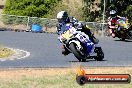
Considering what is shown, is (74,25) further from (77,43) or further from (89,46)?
(89,46)

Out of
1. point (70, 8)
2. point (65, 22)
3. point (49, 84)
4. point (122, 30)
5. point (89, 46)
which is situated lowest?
point (70, 8)

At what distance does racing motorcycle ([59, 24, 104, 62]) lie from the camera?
1559cm

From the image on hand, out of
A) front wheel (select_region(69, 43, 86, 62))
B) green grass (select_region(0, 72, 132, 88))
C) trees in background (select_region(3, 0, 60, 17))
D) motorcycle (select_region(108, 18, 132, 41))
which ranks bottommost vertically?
trees in background (select_region(3, 0, 60, 17))

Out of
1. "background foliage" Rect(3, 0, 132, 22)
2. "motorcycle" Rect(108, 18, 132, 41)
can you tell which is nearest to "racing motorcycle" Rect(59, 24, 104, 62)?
"motorcycle" Rect(108, 18, 132, 41)

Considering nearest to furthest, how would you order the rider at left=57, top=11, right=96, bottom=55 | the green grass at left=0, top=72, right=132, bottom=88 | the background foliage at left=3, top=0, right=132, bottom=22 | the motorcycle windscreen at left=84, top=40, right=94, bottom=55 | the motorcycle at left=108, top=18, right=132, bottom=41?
1. the green grass at left=0, top=72, right=132, bottom=88
2. the rider at left=57, top=11, right=96, bottom=55
3. the motorcycle windscreen at left=84, top=40, right=94, bottom=55
4. the motorcycle at left=108, top=18, right=132, bottom=41
5. the background foliage at left=3, top=0, right=132, bottom=22

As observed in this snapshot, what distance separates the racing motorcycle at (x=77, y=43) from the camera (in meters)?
15.6

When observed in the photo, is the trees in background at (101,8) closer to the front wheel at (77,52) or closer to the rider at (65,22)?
the rider at (65,22)

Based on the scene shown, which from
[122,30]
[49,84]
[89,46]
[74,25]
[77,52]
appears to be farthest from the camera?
[122,30]

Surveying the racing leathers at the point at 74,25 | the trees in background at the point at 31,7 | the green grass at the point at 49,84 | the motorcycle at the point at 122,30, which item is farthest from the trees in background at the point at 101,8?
the green grass at the point at 49,84

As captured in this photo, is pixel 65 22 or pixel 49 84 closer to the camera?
pixel 49 84

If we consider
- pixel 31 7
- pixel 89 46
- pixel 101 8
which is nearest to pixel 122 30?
pixel 101 8

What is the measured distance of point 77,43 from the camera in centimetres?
1580

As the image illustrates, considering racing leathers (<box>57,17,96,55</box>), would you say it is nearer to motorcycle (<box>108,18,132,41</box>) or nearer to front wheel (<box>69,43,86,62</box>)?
front wheel (<box>69,43,86,62</box>)

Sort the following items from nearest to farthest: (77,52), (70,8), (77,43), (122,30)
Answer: (77,43)
(77,52)
(122,30)
(70,8)
